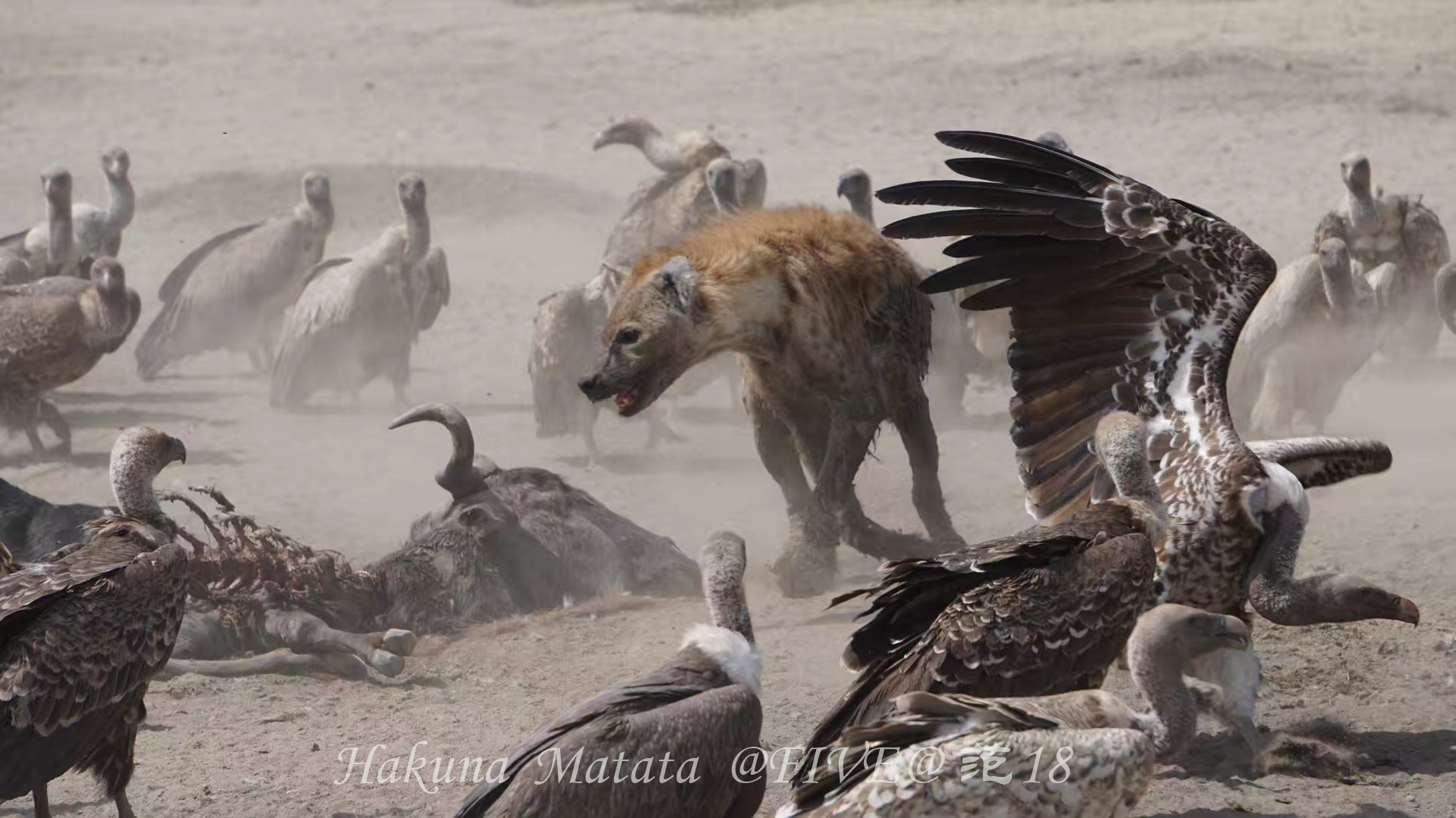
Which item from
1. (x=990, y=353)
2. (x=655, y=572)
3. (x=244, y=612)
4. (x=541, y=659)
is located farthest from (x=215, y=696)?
(x=990, y=353)

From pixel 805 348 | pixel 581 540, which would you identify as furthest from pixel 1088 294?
pixel 581 540

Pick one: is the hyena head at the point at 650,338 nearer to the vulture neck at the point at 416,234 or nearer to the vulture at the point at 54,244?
the vulture neck at the point at 416,234

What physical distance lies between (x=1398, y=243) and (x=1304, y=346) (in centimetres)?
156

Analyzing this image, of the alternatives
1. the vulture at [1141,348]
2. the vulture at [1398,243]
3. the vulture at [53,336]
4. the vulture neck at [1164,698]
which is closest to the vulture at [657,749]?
the vulture neck at [1164,698]

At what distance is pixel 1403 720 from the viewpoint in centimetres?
629

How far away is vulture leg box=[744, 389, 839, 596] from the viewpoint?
26.0 feet

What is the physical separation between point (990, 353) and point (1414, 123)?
6015mm

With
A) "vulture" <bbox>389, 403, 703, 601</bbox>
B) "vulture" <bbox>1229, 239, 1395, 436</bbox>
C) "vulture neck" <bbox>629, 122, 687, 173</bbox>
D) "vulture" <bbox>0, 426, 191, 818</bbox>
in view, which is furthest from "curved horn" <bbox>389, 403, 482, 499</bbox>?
"vulture neck" <bbox>629, 122, 687, 173</bbox>

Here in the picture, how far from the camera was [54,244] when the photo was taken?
42.2 ft

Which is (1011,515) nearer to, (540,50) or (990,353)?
(990,353)

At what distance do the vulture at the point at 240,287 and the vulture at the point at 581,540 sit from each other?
18.6 ft

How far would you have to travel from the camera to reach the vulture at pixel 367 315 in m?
12.3

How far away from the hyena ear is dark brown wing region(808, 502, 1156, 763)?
2208mm

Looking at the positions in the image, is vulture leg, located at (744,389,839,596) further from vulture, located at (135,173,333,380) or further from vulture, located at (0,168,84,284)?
vulture, located at (0,168,84,284)
